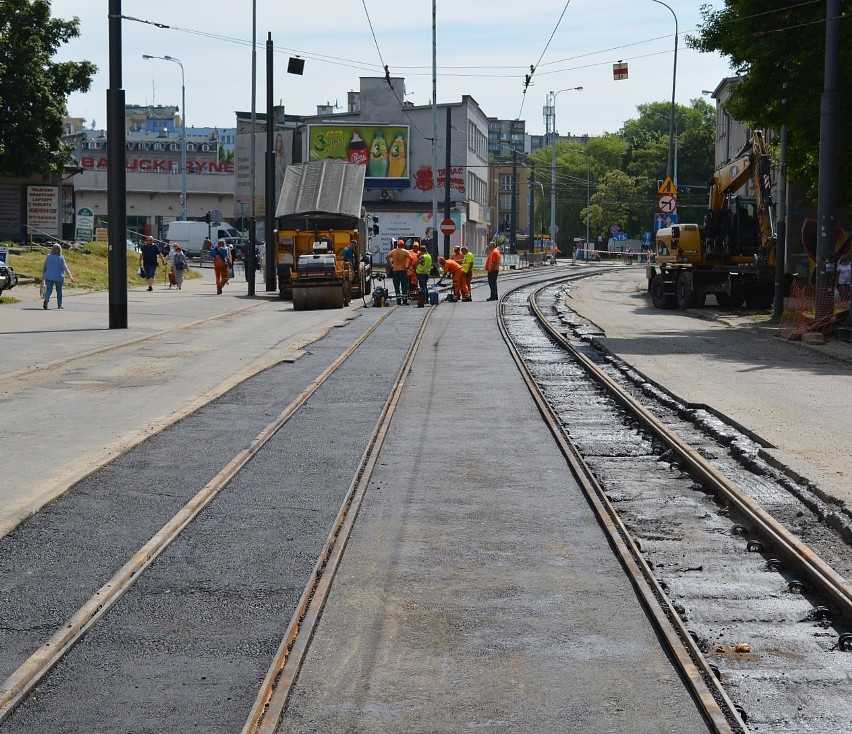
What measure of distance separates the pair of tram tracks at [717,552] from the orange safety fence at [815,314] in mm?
10907

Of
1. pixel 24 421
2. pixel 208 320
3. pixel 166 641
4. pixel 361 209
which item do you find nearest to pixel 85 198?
pixel 361 209

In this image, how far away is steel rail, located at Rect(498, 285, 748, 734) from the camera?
5168 millimetres

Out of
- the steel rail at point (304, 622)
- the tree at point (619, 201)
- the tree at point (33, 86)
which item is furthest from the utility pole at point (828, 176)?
the tree at point (619, 201)

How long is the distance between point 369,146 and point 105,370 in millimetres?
63862

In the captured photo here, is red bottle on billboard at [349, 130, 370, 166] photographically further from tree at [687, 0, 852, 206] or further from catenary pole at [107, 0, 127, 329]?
catenary pole at [107, 0, 127, 329]

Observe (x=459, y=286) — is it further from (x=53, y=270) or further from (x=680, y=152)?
(x=680, y=152)

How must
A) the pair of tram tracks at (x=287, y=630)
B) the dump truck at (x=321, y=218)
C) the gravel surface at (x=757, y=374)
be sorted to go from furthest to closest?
the dump truck at (x=321, y=218), the gravel surface at (x=757, y=374), the pair of tram tracks at (x=287, y=630)

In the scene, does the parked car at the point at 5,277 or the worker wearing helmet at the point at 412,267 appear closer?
the parked car at the point at 5,277

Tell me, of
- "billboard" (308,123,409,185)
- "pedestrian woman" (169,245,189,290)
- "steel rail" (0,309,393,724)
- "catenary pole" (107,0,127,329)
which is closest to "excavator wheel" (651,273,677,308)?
"catenary pole" (107,0,127,329)

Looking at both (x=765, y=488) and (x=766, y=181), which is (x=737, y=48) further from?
(x=765, y=488)

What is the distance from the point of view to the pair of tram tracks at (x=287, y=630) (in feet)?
17.4

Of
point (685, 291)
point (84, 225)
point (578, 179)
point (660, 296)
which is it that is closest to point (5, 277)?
point (660, 296)

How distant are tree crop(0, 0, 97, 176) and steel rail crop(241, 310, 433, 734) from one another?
37.0m

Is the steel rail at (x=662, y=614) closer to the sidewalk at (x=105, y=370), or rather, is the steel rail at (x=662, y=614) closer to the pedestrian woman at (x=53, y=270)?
the sidewalk at (x=105, y=370)
